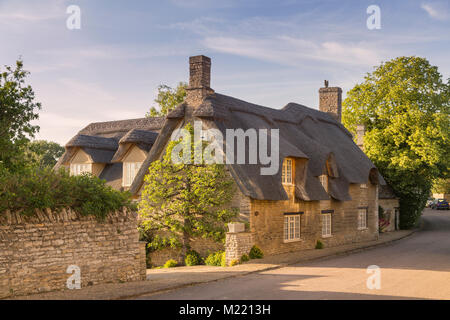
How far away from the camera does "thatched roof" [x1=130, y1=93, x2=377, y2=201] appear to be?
21328 millimetres

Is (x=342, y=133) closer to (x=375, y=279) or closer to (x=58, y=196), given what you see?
(x=375, y=279)

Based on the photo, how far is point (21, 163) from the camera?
19.1 metres

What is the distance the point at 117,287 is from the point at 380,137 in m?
29.6

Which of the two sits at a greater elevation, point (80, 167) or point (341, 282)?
point (80, 167)

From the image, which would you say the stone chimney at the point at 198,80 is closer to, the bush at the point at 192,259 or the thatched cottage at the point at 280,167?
the thatched cottage at the point at 280,167

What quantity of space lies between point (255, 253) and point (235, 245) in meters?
1.33

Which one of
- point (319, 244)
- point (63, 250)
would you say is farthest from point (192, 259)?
point (63, 250)

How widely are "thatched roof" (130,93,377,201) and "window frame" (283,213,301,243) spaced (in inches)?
49.0

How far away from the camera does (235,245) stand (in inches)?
778

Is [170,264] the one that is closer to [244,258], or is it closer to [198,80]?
[244,258]

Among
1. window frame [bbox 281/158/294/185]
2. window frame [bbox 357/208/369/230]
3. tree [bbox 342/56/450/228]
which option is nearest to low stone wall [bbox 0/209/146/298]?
window frame [bbox 281/158/294/185]

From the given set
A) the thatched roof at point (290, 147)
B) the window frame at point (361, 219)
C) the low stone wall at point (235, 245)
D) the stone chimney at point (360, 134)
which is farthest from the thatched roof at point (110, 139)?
the stone chimney at point (360, 134)

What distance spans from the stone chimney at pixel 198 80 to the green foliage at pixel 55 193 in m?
8.89
